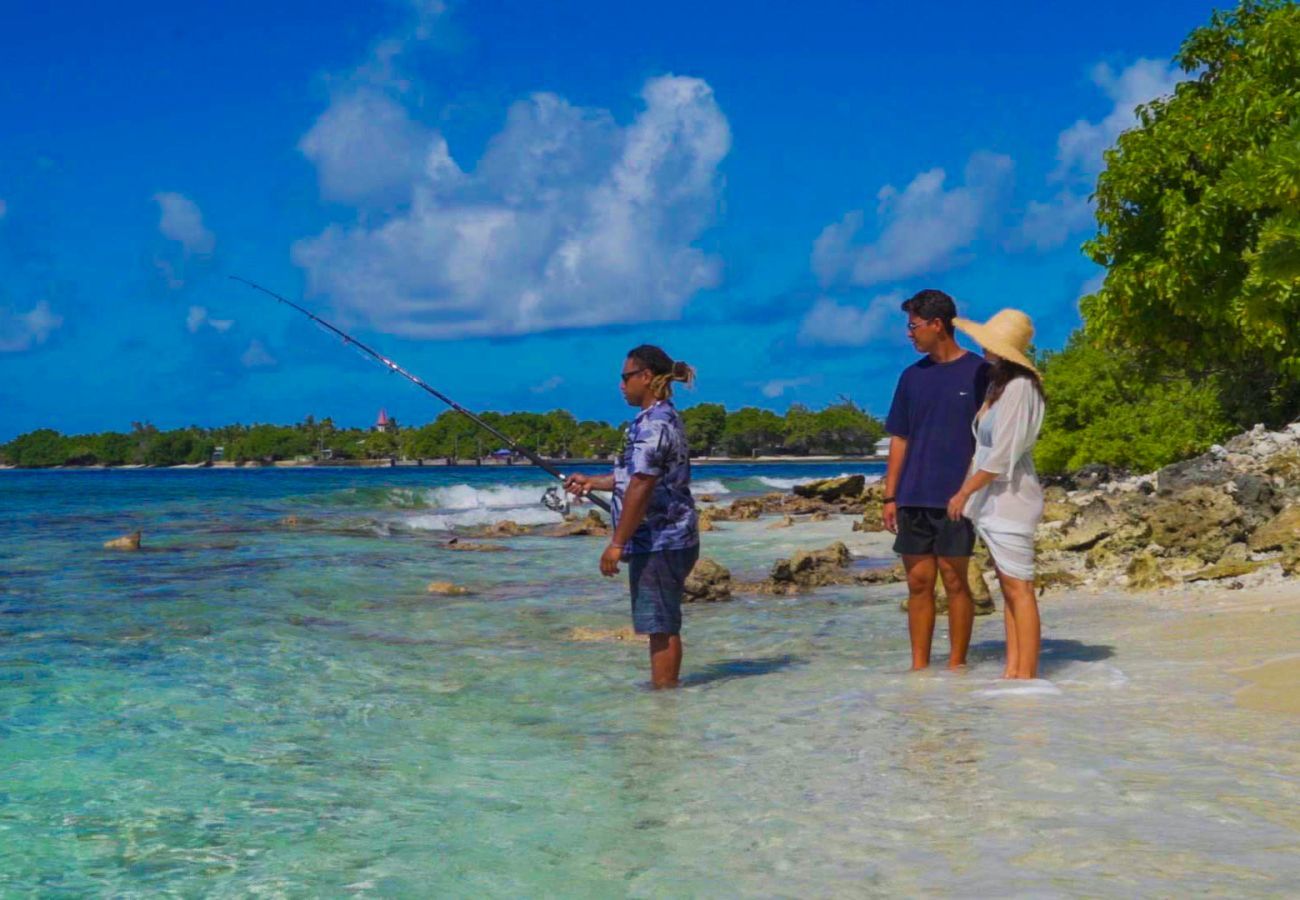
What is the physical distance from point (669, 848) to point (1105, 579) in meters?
7.60

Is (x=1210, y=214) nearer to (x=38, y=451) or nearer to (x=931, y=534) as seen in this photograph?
(x=931, y=534)

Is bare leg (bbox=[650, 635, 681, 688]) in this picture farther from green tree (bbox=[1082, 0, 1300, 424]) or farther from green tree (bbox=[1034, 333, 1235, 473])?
green tree (bbox=[1034, 333, 1235, 473])

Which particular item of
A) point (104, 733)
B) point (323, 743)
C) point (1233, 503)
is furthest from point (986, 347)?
point (1233, 503)

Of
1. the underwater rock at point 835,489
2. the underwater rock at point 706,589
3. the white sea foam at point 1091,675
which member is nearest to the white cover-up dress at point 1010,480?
the white sea foam at point 1091,675

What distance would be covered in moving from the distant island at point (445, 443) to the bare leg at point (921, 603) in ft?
536

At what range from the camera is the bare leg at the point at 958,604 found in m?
6.52

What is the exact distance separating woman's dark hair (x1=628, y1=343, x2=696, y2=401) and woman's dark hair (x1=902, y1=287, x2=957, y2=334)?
4.02 feet

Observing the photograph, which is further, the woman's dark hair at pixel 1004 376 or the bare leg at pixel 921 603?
the bare leg at pixel 921 603

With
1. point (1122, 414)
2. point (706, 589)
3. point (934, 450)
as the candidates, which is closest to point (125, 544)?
point (706, 589)

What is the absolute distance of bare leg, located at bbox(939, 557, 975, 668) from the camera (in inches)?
257

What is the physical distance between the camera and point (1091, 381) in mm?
30109

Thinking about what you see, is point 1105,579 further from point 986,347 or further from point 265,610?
point 265,610

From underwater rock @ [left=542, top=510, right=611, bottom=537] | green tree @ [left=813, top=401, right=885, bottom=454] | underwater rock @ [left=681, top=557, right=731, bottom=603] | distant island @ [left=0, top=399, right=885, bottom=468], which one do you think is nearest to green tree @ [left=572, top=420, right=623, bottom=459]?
distant island @ [left=0, top=399, right=885, bottom=468]

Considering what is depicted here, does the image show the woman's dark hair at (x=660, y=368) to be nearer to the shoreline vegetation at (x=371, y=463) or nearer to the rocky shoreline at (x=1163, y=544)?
the rocky shoreline at (x=1163, y=544)
